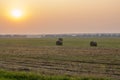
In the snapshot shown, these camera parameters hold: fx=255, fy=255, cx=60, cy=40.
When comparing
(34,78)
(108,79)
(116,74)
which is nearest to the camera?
(108,79)

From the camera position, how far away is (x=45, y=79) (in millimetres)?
14969

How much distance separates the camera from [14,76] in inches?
637

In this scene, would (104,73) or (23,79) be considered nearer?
(23,79)

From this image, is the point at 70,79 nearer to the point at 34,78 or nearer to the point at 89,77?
the point at 89,77

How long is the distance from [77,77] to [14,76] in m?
4.06

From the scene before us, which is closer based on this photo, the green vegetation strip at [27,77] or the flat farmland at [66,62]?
the green vegetation strip at [27,77]

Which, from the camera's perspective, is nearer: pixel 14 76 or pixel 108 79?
pixel 108 79

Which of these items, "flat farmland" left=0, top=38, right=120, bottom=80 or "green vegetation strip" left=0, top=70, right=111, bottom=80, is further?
"flat farmland" left=0, top=38, right=120, bottom=80

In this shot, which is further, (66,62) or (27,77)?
(66,62)

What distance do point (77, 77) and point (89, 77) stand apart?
71 centimetres

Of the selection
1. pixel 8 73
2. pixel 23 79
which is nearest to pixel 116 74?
pixel 23 79

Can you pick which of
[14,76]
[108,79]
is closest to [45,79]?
[14,76]

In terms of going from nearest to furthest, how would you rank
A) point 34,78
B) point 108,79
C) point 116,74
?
point 108,79 < point 34,78 < point 116,74

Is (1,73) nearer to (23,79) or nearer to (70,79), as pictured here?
(23,79)
